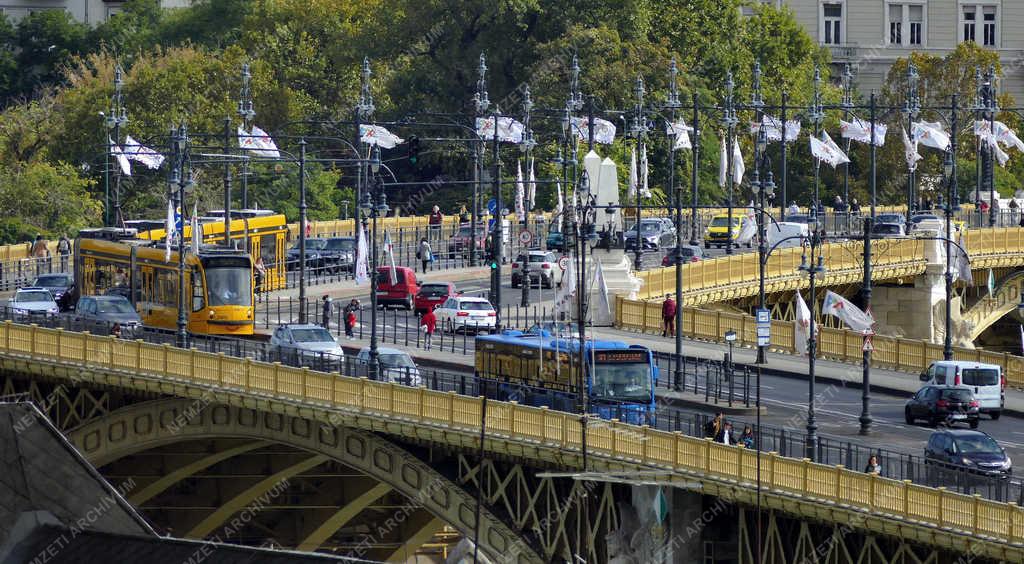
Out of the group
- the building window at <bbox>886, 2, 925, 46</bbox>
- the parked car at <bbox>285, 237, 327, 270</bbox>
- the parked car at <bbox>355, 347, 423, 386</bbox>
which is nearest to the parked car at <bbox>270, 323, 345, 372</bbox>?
the parked car at <bbox>355, 347, 423, 386</bbox>

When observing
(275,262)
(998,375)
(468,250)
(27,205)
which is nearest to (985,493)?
(998,375)

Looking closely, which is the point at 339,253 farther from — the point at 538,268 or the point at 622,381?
the point at 622,381

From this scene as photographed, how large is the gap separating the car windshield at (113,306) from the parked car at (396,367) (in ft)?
38.4

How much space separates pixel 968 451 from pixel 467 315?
94.0 feet

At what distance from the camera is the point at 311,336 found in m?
67.8

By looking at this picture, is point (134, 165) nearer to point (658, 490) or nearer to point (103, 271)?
point (103, 271)

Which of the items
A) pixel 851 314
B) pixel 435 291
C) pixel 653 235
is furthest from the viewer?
pixel 653 235

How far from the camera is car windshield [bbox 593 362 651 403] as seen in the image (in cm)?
5744

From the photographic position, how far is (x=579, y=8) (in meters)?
132

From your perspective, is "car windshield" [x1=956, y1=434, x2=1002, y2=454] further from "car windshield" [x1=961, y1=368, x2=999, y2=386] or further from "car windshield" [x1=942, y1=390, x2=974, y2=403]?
"car windshield" [x1=961, y1=368, x2=999, y2=386]

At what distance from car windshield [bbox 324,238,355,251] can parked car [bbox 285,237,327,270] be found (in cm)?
29

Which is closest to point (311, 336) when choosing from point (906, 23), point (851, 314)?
point (851, 314)

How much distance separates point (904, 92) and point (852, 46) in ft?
103

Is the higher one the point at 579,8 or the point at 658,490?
the point at 579,8
